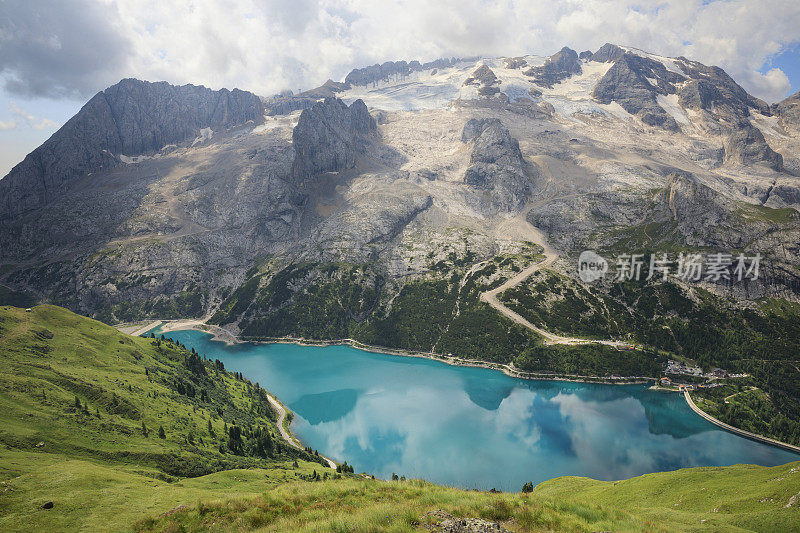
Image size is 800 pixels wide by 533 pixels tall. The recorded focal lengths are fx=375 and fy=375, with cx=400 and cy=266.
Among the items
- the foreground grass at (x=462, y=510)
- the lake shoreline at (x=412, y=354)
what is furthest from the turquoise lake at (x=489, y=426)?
the foreground grass at (x=462, y=510)

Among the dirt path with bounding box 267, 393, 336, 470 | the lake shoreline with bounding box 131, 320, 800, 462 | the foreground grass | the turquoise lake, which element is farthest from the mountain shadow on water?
the foreground grass

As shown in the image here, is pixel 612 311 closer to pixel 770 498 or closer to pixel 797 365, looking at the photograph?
pixel 797 365

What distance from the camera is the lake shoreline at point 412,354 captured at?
123 metres

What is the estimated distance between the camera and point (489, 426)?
97.0 meters

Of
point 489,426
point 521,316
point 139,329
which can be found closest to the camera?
point 489,426

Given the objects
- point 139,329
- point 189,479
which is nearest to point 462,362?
point 189,479

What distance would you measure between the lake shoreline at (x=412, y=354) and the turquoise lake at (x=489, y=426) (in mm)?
3353

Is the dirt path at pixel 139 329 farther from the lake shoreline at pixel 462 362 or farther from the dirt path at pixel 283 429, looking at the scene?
the dirt path at pixel 283 429

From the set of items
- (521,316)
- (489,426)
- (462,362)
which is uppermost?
(521,316)

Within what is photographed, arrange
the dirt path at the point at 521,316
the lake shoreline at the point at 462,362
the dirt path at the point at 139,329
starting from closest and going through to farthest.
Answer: the lake shoreline at the point at 462,362, the dirt path at the point at 521,316, the dirt path at the point at 139,329

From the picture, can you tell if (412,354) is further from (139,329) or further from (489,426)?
(139,329)

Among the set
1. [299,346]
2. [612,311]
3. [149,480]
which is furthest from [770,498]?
[299,346]

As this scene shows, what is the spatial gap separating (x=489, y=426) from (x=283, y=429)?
5290cm

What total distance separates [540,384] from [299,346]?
340ft
